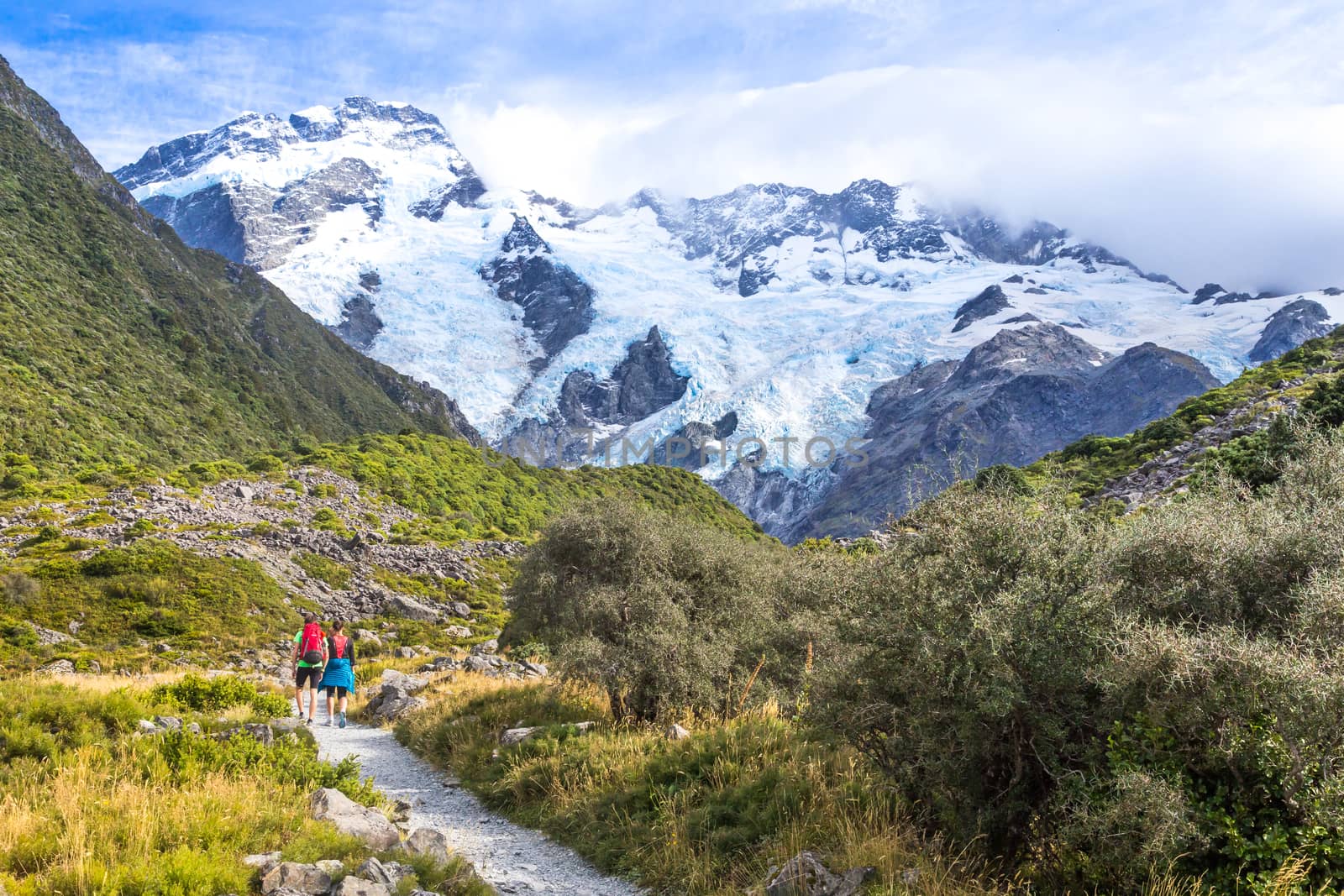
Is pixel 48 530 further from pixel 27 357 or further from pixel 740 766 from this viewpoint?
pixel 740 766

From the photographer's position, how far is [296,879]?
635 cm

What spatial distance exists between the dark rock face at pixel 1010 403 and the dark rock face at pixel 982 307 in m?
18.0

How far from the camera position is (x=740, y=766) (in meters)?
9.42

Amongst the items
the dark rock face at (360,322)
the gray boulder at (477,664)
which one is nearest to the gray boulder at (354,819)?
the gray boulder at (477,664)

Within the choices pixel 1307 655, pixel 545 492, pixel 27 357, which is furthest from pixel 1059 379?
pixel 1307 655

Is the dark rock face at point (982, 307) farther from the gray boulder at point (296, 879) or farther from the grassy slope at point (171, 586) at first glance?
the gray boulder at point (296, 879)

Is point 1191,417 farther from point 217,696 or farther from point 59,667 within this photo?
point 59,667

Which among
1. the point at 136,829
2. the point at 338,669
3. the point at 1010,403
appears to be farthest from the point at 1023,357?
the point at 136,829

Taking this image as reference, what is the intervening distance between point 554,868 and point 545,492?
203 feet

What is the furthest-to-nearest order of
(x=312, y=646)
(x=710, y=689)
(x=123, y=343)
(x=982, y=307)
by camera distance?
(x=982, y=307)
(x=123, y=343)
(x=312, y=646)
(x=710, y=689)

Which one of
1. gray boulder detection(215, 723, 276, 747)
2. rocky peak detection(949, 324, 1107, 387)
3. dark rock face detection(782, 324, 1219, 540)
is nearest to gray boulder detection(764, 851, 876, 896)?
gray boulder detection(215, 723, 276, 747)

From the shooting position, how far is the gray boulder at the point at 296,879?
6.23m

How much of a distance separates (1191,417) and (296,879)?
47802mm

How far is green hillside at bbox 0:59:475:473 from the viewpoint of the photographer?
5144cm
